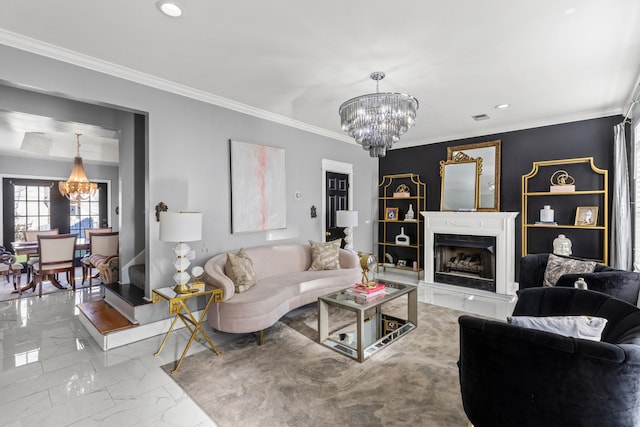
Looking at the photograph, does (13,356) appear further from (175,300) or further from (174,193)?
(174,193)

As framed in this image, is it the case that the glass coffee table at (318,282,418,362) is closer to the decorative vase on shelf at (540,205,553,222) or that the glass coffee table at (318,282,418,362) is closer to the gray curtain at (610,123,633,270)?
the decorative vase on shelf at (540,205,553,222)

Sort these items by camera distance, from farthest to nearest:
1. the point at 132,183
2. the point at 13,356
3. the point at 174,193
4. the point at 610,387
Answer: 1. the point at 132,183
2. the point at 174,193
3. the point at 13,356
4. the point at 610,387

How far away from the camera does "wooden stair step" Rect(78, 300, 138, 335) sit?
3.08 metres

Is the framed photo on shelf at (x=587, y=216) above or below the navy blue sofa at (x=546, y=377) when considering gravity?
above

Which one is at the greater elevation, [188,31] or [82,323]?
[188,31]

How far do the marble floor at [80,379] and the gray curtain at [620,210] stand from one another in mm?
1733

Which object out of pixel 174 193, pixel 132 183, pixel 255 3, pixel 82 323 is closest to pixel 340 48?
pixel 255 3

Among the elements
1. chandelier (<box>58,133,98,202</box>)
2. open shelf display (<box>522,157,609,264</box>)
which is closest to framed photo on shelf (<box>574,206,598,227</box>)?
open shelf display (<box>522,157,609,264</box>)

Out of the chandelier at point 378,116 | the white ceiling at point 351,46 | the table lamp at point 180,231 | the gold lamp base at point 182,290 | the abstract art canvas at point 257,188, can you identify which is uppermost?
the white ceiling at point 351,46

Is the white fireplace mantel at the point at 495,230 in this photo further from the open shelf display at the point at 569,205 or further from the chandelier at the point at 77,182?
the chandelier at the point at 77,182

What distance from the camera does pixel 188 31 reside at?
2.41m

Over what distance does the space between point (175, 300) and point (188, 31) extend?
2278 millimetres

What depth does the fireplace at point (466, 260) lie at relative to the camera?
5.08m

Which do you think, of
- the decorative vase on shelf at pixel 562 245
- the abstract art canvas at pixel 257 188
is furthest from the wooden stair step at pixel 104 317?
the decorative vase on shelf at pixel 562 245
